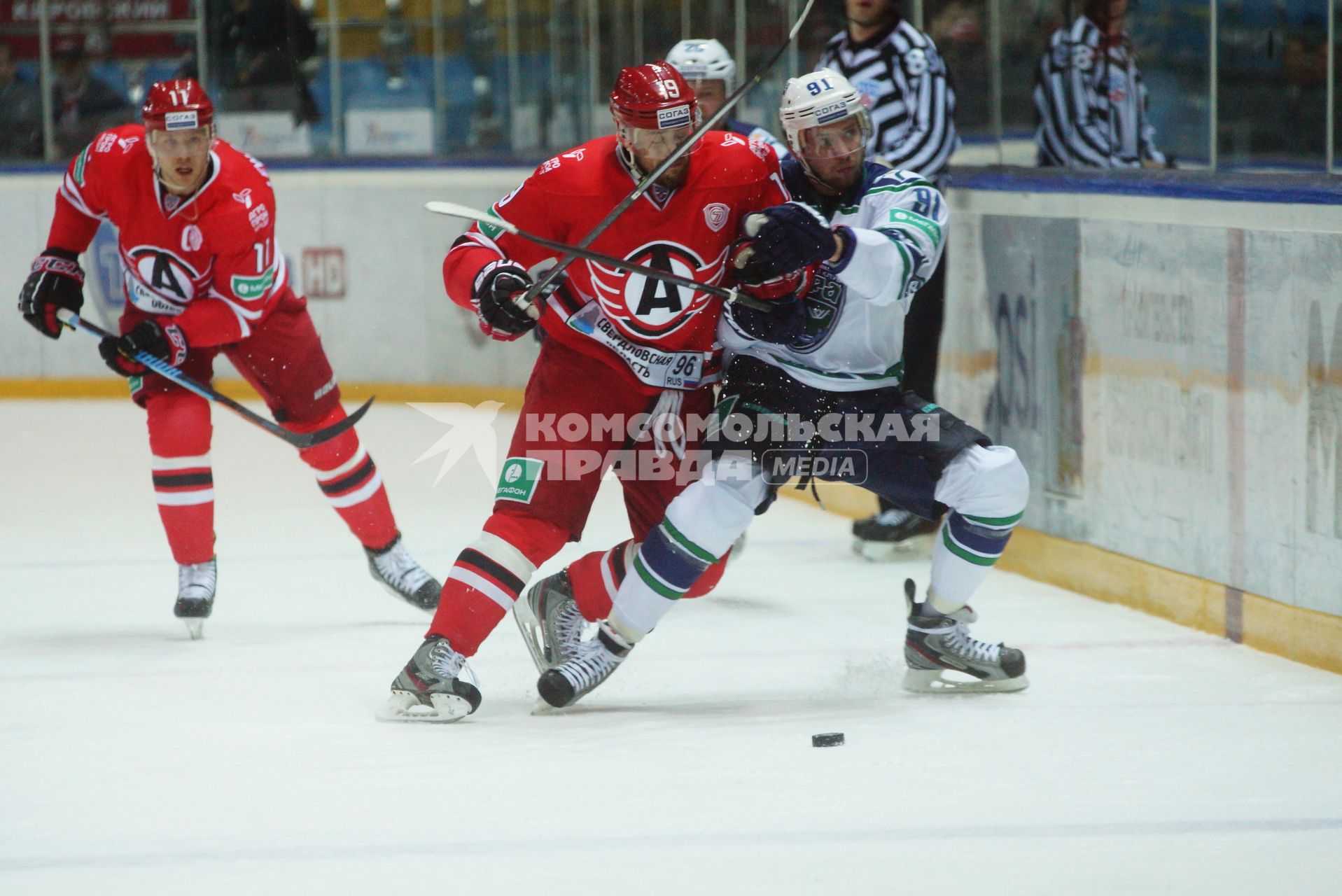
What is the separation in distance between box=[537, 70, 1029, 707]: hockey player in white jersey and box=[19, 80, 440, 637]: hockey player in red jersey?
105 centimetres

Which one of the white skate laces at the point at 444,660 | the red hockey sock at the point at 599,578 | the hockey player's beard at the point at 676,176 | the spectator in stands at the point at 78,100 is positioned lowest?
the white skate laces at the point at 444,660

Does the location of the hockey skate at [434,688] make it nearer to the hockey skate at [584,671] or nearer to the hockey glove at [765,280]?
the hockey skate at [584,671]

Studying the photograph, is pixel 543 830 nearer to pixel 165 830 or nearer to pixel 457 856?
pixel 457 856

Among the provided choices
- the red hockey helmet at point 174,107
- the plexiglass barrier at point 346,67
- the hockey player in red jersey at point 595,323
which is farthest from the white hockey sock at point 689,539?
the plexiglass barrier at point 346,67

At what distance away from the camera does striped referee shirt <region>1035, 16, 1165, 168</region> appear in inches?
179

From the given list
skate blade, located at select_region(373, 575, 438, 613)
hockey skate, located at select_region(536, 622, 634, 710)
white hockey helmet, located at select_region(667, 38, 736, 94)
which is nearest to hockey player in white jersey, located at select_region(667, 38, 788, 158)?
white hockey helmet, located at select_region(667, 38, 736, 94)

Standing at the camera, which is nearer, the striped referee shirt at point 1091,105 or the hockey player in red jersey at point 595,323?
the hockey player in red jersey at point 595,323

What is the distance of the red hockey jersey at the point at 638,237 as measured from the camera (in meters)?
2.86

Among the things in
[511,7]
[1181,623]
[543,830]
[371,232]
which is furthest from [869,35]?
[511,7]

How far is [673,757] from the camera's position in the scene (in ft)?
8.76

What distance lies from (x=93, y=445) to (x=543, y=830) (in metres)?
4.60

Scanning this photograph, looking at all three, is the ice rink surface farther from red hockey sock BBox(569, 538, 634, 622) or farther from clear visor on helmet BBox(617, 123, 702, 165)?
clear visor on helmet BBox(617, 123, 702, 165)

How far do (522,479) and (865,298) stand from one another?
0.65m

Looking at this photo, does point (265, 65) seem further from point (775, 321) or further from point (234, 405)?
point (775, 321)
